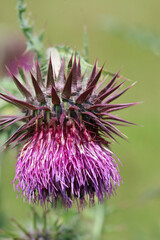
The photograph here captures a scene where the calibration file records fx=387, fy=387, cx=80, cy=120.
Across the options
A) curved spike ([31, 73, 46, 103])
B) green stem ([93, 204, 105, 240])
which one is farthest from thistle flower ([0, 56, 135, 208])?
green stem ([93, 204, 105, 240])

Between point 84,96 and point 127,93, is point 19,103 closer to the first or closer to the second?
point 84,96

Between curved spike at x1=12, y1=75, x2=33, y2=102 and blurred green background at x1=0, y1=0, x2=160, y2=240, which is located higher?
blurred green background at x1=0, y1=0, x2=160, y2=240

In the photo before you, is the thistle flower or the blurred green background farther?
the blurred green background

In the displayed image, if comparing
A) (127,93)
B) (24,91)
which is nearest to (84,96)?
(24,91)

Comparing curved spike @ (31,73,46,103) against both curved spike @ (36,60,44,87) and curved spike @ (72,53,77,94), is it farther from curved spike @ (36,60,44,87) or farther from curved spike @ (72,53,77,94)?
curved spike @ (72,53,77,94)

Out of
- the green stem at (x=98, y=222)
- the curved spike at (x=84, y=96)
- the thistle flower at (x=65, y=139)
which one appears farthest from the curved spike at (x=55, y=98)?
the green stem at (x=98, y=222)
